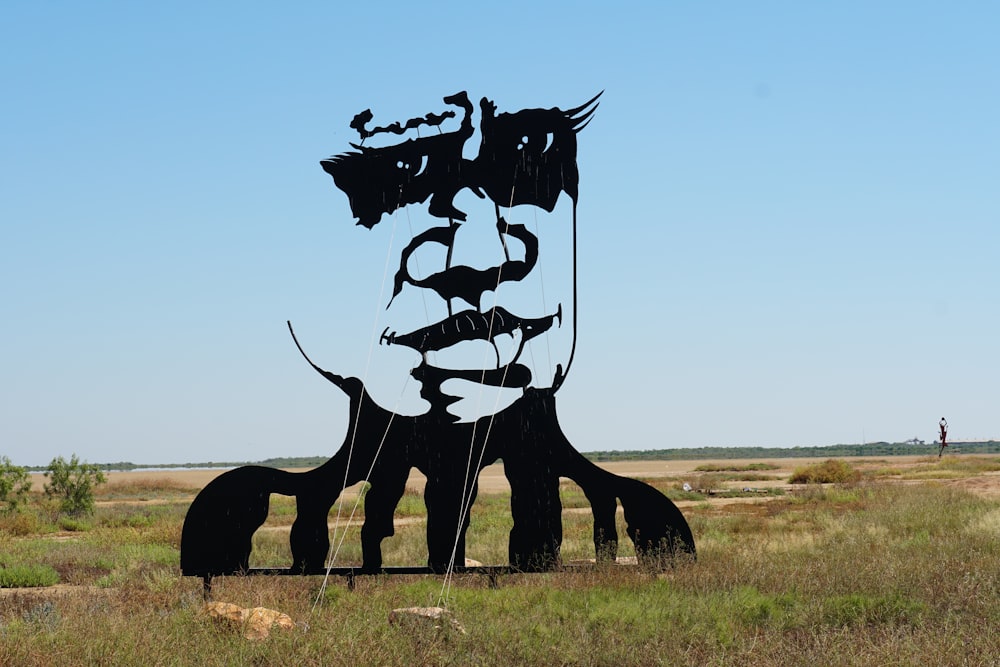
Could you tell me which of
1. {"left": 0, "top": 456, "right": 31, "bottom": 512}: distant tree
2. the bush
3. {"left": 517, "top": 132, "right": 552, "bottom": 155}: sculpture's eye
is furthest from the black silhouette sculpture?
the bush

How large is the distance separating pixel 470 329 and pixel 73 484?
23669 millimetres

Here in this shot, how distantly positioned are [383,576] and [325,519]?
98cm

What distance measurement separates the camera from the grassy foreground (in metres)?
7.23

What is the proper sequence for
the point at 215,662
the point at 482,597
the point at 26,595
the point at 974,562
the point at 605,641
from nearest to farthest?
the point at 215,662 < the point at 605,641 < the point at 482,597 < the point at 974,562 < the point at 26,595

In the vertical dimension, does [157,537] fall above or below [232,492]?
below

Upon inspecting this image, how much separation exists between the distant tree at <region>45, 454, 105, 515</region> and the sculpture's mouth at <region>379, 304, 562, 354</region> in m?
22.1

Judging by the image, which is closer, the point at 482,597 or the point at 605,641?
the point at 605,641

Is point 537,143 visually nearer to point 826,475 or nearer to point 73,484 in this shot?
point 73,484

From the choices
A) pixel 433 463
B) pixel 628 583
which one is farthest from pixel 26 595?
pixel 628 583

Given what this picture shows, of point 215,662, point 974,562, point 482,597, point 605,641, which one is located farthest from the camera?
point 974,562

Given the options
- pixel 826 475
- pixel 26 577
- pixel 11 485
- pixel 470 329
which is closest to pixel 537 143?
pixel 470 329

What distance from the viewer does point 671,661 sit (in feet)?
23.7

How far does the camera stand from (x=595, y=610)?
8898 millimetres

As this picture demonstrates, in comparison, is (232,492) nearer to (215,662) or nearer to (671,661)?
(215,662)
